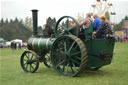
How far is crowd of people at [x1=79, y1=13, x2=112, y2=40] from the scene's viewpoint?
642 centimetres

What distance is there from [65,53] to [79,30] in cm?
89

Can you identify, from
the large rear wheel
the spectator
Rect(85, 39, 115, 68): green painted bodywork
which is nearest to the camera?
the large rear wheel

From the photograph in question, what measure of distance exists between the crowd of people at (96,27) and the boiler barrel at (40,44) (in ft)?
4.64

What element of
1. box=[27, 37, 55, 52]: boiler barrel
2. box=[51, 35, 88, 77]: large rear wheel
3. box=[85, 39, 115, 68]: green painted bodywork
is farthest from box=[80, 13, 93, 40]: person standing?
box=[27, 37, 55, 52]: boiler barrel

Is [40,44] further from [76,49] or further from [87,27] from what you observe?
[87,27]

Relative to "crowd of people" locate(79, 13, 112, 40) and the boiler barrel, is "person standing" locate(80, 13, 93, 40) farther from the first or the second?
the boiler barrel

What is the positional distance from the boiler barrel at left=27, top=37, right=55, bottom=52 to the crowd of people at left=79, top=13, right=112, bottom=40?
1.41 meters

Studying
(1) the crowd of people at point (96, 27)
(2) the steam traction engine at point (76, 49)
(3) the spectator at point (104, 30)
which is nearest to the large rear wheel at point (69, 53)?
(2) the steam traction engine at point (76, 49)

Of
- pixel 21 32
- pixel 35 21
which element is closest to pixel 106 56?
pixel 35 21

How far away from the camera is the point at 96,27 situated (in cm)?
668

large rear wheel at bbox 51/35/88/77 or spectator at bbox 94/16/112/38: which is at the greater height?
spectator at bbox 94/16/112/38

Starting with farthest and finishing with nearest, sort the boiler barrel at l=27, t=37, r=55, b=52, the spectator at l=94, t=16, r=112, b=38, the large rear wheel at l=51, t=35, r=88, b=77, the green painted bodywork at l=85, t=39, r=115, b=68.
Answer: the boiler barrel at l=27, t=37, r=55, b=52 < the spectator at l=94, t=16, r=112, b=38 < the green painted bodywork at l=85, t=39, r=115, b=68 < the large rear wheel at l=51, t=35, r=88, b=77

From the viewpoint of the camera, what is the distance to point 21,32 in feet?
253

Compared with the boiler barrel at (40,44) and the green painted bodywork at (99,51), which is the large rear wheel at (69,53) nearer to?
the green painted bodywork at (99,51)
